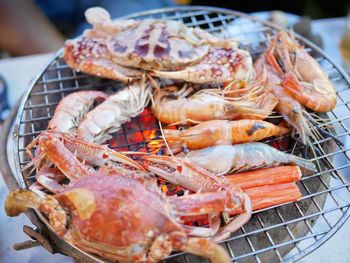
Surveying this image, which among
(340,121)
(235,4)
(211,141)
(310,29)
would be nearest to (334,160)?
(340,121)

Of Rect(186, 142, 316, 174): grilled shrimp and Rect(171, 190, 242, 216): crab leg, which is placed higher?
Rect(171, 190, 242, 216): crab leg

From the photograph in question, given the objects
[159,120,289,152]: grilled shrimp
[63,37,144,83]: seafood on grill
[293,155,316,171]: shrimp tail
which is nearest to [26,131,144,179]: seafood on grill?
[159,120,289,152]: grilled shrimp

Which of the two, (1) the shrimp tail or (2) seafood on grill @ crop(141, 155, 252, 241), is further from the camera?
(1) the shrimp tail

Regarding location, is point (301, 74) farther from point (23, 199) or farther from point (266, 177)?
point (23, 199)

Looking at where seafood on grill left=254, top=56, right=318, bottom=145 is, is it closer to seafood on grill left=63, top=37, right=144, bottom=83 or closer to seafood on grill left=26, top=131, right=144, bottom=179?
seafood on grill left=63, top=37, right=144, bottom=83

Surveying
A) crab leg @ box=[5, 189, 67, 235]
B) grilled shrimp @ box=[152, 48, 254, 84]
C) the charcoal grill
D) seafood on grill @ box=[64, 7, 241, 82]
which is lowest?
the charcoal grill

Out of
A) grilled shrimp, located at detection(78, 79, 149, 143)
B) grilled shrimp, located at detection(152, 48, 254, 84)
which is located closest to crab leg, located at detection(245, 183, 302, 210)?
grilled shrimp, located at detection(152, 48, 254, 84)

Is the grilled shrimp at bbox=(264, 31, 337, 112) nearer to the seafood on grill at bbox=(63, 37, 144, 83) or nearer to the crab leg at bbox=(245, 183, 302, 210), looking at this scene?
the crab leg at bbox=(245, 183, 302, 210)

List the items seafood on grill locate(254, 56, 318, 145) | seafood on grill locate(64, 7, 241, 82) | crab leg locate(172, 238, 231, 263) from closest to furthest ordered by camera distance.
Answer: crab leg locate(172, 238, 231, 263)
seafood on grill locate(254, 56, 318, 145)
seafood on grill locate(64, 7, 241, 82)

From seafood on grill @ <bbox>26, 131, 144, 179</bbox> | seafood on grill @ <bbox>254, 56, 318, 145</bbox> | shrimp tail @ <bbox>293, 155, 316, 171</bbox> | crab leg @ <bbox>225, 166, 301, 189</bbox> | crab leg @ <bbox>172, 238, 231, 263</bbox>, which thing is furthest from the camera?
seafood on grill @ <bbox>254, 56, 318, 145</bbox>
